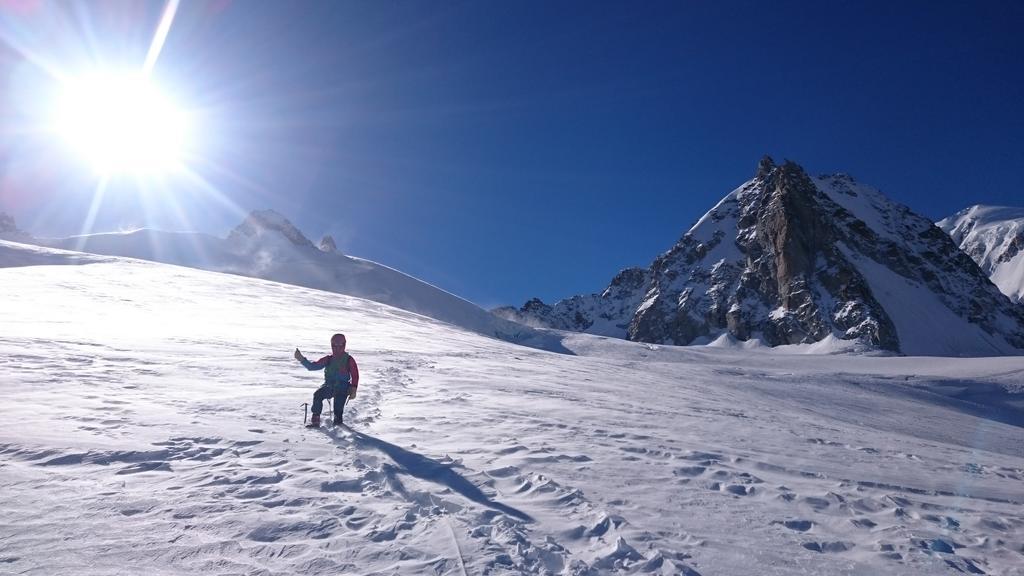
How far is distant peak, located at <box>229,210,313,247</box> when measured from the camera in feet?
343

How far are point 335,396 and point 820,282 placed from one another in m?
126

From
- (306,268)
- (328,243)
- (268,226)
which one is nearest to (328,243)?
(328,243)

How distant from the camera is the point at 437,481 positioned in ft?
19.5

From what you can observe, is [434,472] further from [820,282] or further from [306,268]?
[820,282]

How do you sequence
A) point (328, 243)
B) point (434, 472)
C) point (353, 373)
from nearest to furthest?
point (434, 472) → point (353, 373) → point (328, 243)

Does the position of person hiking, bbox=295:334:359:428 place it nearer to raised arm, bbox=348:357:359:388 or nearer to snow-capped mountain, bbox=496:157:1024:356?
raised arm, bbox=348:357:359:388

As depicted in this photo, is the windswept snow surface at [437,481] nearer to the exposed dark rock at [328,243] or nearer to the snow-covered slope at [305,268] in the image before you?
the snow-covered slope at [305,268]

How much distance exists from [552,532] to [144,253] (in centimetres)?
8446

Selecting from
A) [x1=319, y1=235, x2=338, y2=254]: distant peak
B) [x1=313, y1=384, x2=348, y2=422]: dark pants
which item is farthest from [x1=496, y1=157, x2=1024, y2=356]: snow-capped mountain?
[x1=313, y1=384, x2=348, y2=422]: dark pants

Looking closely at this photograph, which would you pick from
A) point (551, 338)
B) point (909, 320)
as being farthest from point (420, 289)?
point (909, 320)

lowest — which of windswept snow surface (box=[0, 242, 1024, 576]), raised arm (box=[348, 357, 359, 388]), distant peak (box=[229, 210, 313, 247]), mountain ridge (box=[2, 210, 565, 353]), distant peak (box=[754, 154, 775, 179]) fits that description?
windswept snow surface (box=[0, 242, 1024, 576])

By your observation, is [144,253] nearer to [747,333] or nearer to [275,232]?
[275,232]

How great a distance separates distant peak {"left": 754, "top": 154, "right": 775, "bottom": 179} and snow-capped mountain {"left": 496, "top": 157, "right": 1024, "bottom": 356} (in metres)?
0.48

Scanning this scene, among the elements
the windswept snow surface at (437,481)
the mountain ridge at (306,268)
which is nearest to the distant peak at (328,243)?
the mountain ridge at (306,268)
